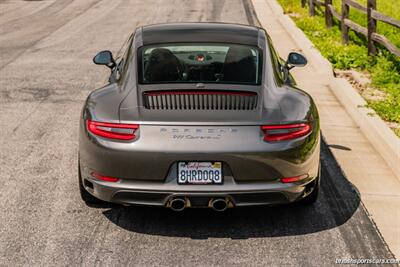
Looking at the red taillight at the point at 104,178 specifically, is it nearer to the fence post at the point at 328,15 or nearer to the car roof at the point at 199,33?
the car roof at the point at 199,33

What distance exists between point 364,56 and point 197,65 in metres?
6.87

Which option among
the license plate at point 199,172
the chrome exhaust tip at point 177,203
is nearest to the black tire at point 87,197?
the chrome exhaust tip at point 177,203

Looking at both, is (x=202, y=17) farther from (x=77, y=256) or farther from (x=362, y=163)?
(x=77, y=256)

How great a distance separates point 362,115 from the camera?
8.77 meters

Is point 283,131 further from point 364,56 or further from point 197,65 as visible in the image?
point 364,56

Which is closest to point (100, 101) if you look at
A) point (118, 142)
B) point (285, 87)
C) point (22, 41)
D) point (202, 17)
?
point (118, 142)

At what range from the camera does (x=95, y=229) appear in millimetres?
5551

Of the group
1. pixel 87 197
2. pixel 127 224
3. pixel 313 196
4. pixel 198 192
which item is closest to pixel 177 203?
pixel 198 192

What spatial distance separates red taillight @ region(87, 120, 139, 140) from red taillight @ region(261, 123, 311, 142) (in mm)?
942

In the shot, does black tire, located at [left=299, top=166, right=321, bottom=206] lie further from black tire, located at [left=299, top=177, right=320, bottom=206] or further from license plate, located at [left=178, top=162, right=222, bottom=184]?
license plate, located at [left=178, top=162, right=222, bottom=184]

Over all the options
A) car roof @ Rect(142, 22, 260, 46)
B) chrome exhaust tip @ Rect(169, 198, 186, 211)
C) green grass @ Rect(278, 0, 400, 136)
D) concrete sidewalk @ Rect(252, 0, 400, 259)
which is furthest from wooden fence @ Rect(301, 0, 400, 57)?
chrome exhaust tip @ Rect(169, 198, 186, 211)

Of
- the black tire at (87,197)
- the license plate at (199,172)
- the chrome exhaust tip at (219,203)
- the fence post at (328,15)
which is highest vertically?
the license plate at (199,172)

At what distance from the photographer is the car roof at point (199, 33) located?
627cm

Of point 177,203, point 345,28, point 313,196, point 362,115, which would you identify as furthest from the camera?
point 345,28
